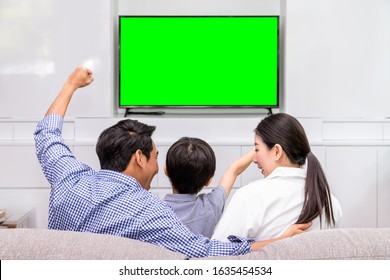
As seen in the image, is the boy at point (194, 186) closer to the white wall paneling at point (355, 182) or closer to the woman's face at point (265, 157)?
the woman's face at point (265, 157)

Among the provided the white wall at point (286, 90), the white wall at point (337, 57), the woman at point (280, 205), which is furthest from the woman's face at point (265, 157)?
the white wall at point (337, 57)

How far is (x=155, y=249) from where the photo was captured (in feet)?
3.26

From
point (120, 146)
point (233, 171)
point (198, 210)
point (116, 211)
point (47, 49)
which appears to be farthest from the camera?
point (47, 49)

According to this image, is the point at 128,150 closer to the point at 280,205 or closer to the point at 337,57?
the point at 280,205

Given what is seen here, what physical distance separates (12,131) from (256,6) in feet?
6.69

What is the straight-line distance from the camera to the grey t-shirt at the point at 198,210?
5.73ft

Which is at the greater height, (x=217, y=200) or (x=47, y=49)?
(x=47, y=49)

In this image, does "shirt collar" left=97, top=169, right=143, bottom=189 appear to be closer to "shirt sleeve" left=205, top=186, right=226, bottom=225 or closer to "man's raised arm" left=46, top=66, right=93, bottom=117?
"man's raised arm" left=46, top=66, right=93, bottom=117

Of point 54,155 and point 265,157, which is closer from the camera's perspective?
point 54,155

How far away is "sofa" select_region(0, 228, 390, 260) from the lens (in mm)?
938

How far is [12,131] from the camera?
3.94 meters

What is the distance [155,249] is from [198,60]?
3.18 meters

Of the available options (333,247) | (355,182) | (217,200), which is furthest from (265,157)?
(355,182)
